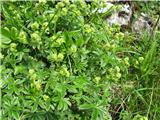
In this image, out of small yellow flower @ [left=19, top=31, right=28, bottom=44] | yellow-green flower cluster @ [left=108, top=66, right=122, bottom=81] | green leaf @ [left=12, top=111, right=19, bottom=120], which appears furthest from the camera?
yellow-green flower cluster @ [left=108, top=66, right=122, bottom=81]

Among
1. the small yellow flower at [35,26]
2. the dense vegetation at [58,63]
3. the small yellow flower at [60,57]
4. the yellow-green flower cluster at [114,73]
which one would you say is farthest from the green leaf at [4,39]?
the yellow-green flower cluster at [114,73]

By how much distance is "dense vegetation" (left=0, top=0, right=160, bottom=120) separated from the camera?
2.03 m

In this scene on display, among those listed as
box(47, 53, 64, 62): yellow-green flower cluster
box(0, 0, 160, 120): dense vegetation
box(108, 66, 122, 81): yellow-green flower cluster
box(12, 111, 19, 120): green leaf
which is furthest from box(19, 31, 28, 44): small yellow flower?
box(108, 66, 122, 81): yellow-green flower cluster

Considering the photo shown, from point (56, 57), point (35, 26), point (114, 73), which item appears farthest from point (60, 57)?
point (114, 73)

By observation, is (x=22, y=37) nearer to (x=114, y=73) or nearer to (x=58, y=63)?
(x=58, y=63)

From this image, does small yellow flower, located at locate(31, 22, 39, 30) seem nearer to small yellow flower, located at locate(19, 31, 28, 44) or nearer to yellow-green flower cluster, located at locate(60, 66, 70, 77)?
small yellow flower, located at locate(19, 31, 28, 44)

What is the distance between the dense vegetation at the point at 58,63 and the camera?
203 cm

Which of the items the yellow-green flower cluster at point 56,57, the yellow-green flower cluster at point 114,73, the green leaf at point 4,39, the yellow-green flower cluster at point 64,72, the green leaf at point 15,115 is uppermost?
the green leaf at point 4,39

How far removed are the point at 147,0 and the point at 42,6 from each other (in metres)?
1.51

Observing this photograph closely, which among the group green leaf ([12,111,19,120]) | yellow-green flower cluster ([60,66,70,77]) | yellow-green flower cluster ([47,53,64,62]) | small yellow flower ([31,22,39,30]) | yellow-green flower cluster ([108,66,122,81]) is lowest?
green leaf ([12,111,19,120])

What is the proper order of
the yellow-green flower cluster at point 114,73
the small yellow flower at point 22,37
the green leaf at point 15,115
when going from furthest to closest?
the yellow-green flower cluster at point 114,73
the small yellow flower at point 22,37
the green leaf at point 15,115

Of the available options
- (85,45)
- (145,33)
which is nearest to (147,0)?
(145,33)

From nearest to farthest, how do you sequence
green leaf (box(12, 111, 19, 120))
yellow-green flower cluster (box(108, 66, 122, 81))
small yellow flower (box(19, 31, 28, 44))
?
green leaf (box(12, 111, 19, 120))
small yellow flower (box(19, 31, 28, 44))
yellow-green flower cluster (box(108, 66, 122, 81))

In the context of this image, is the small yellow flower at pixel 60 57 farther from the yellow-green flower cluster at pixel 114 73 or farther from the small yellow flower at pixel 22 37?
the yellow-green flower cluster at pixel 114 73
